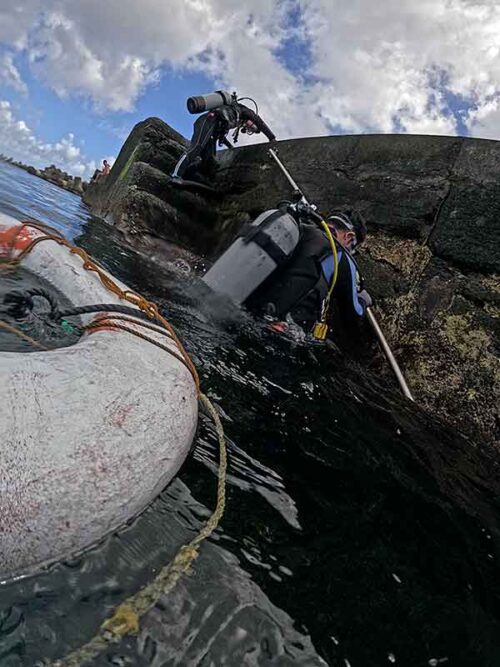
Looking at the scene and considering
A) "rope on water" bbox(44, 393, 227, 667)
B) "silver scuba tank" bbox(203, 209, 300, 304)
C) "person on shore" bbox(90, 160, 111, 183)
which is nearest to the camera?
"rope on water" bbox(44, 393, 227, 667)

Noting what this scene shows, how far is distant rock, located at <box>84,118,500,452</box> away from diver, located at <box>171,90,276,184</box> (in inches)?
47.2

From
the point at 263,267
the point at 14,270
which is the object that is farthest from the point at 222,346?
the point at 14,270

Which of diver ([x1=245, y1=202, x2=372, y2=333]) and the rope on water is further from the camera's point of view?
diver ([x1=245, y1=202, x2=372, y2=333])

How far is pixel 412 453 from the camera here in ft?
9.72

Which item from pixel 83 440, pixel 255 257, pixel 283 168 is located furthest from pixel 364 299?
pixel 83 440

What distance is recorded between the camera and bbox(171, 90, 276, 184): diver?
789cm

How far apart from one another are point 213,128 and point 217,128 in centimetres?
10

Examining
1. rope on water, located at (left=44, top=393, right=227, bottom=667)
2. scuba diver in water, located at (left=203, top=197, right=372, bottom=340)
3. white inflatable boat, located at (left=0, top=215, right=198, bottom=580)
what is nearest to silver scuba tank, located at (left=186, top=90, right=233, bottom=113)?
scuba diver in water, located at (left=203, top=197, right=372, bottom=340)

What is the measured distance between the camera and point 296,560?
1577 mm

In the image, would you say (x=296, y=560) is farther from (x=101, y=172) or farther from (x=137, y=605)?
(x=101, y=172)

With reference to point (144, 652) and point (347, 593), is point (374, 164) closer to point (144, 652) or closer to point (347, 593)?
point (347, 593)

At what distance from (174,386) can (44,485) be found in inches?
24.9

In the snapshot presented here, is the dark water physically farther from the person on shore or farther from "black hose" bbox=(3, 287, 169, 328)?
the person on shore

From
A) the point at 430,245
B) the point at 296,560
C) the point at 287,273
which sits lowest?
the point at 296,560
